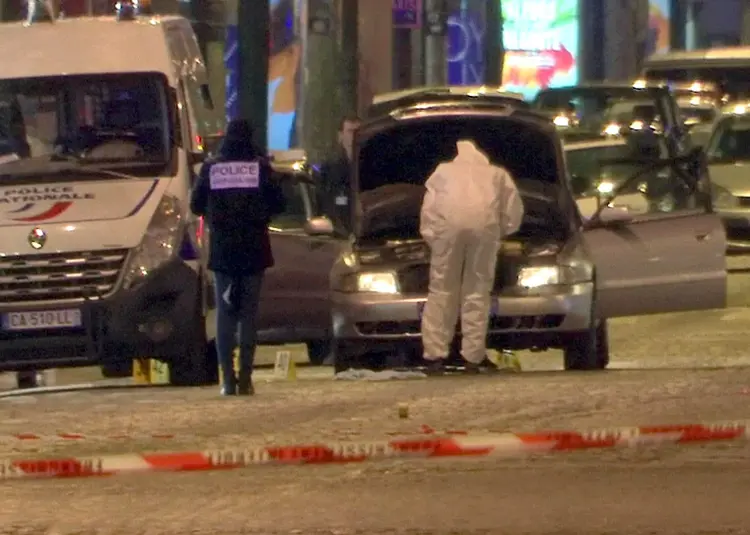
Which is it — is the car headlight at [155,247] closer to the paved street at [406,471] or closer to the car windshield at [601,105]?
the paved street at [406,471]

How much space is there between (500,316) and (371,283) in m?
0.91

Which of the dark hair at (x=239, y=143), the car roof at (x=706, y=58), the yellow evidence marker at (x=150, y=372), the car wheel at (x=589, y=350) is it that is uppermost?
the dark hair at (x=239, y=143)

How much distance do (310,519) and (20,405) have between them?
454 cm

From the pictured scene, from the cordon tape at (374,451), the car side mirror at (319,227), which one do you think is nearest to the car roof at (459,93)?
the car side mirror at (319,227)

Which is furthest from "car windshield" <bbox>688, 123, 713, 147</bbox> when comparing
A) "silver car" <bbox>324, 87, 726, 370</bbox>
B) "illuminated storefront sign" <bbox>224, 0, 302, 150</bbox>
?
"silver car" <bbox>324, 87, 726, 370</bbox>

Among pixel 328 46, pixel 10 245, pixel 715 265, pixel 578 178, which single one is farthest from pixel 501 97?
pixel 328 46

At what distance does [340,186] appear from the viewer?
15.4 meters

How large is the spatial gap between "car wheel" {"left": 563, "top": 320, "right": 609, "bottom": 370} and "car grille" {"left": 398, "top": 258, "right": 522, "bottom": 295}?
0.63 metres

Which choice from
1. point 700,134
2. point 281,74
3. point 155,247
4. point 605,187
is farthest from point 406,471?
point 281,74

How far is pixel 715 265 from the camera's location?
14523 mm

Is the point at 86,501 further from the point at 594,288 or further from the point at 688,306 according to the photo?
the point at 688,306

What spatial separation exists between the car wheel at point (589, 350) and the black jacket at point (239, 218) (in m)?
2.53

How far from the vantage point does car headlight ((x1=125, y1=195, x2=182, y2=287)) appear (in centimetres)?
1318

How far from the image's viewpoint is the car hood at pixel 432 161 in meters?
14.4
